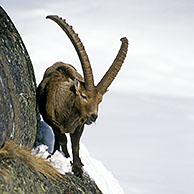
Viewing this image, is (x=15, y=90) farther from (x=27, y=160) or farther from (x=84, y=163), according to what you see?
(x=84, y=163)

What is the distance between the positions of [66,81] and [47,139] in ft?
4.82

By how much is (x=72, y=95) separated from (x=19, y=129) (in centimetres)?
148

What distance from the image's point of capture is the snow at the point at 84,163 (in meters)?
9.85

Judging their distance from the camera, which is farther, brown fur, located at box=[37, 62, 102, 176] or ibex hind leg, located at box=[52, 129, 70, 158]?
ibex hind leg, located at box=[52, 129, 70, 158]

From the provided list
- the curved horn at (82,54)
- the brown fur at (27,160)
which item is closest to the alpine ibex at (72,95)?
the curved horn at (82,54)

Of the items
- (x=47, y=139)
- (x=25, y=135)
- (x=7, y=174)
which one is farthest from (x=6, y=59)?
(x=47, y=139)

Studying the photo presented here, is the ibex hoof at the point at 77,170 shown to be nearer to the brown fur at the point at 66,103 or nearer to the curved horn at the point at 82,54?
the brown fur at the point at 66,103

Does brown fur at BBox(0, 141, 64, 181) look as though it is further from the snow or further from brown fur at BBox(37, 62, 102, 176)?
brown fur at BBox(37, 62, 102, 176)

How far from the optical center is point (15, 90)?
859cm

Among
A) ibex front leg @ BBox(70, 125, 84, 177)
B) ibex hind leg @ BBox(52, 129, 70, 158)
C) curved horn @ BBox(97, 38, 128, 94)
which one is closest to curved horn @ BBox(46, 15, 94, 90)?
curved horn @ BBox(97, 38, 128, 94)

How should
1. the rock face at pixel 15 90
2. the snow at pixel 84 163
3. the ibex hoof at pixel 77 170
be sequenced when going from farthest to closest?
the ibex hoof at pixel 77 170
the snow at pixel 84 163
the rock face at pixel 15 90

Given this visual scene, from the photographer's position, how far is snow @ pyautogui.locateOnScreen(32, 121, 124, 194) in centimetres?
985

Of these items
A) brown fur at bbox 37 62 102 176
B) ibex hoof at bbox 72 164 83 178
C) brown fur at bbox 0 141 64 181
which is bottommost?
brown fur at bbox 0 141 64 181

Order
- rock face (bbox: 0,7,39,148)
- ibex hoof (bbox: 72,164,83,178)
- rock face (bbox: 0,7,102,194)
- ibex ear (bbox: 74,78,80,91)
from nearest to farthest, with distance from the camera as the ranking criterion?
rock face (bbox: 0,7,102,194)
rock face (bbox: 0,7,39,148)
ibex ear (bbox: 74,78,80,91)
ibex hoof (bbox: 72,164,83,178)
